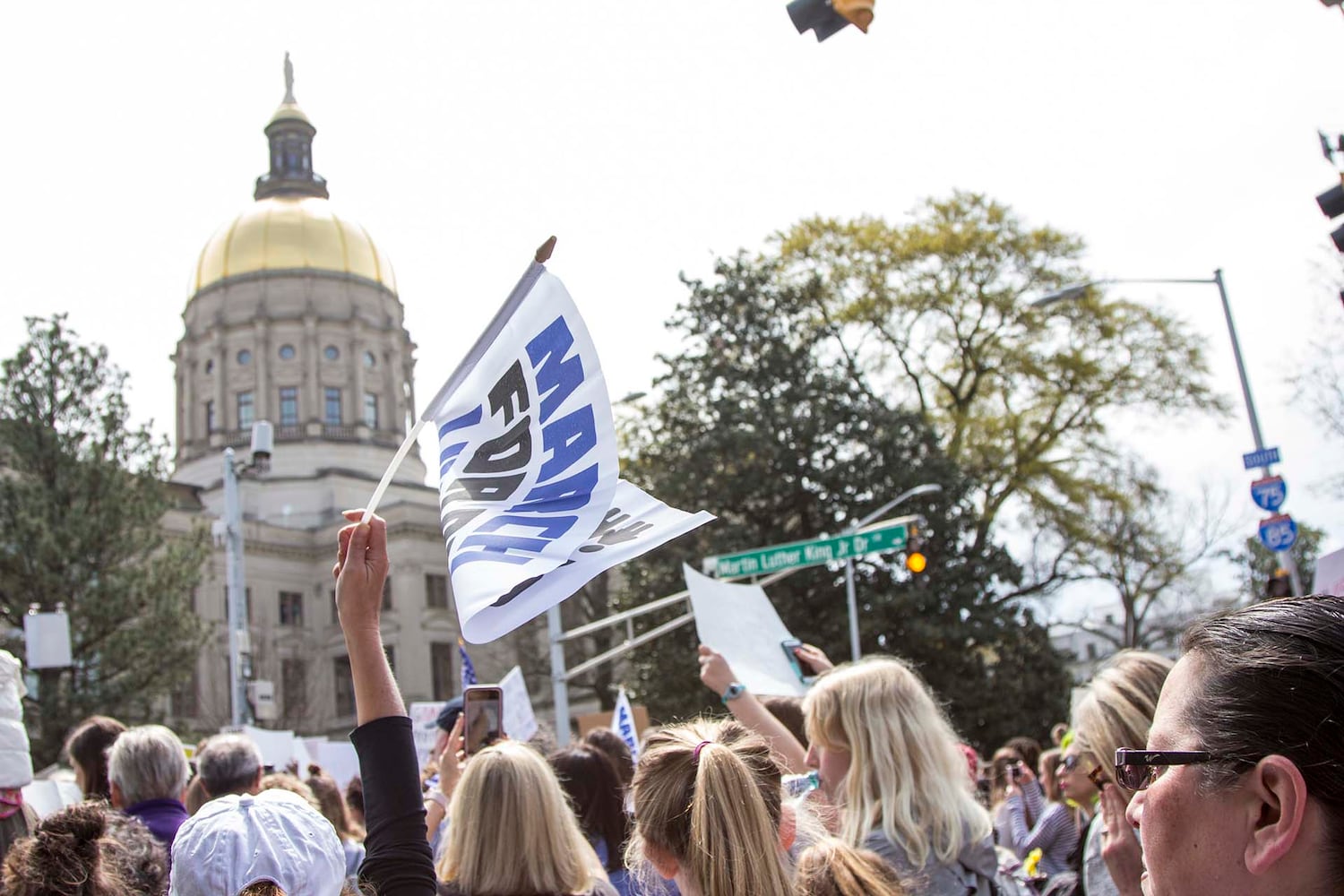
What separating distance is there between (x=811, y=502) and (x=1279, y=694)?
28993 mm

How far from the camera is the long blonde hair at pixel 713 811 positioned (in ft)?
9.16

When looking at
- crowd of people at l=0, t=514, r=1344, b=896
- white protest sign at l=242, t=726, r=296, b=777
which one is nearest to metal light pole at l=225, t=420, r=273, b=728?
white protest sign at l=242, t=726, r=296, b=777

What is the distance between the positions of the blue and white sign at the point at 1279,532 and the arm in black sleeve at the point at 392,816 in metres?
13.7

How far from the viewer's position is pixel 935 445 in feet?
103

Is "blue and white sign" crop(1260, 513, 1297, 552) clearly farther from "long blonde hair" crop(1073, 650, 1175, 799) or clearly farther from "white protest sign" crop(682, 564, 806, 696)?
"long blonde hair" crop(1073, 650, 1175, 799)

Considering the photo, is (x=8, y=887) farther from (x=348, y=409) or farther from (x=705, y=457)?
(x=348, y=409)

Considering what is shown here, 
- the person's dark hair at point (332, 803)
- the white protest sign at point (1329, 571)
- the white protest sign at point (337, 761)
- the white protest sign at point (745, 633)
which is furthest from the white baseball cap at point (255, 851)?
the white protest sign at point (337, 761)

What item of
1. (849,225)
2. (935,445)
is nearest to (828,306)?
(849,225)

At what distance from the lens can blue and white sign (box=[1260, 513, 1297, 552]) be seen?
14.4 m

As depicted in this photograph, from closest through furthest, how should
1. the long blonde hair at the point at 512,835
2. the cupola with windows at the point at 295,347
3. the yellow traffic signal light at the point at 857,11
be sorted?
1. the long blonde hair at the point at 512,835
2. the yellow traffic signal light at the point at 857,11
3. the cupola with windows at the point at 295,347

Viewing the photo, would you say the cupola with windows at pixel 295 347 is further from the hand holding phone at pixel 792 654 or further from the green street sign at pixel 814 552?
the hand holding phone at pixel 792 654

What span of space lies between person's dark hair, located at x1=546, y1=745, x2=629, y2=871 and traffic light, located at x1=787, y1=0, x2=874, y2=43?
3.47 metres

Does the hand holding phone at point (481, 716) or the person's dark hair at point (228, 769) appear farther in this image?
the person's dark hair at point (228, 769)

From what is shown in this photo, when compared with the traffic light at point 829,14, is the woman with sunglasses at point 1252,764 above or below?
below
